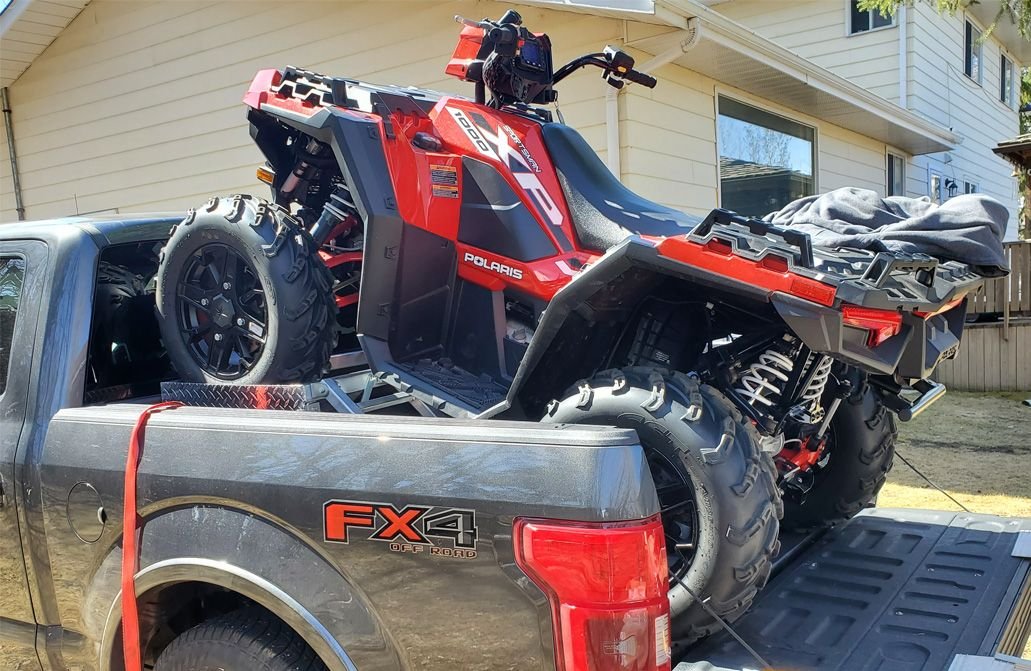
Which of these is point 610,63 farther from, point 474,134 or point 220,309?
point 220,309

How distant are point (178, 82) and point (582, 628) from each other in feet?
34.9

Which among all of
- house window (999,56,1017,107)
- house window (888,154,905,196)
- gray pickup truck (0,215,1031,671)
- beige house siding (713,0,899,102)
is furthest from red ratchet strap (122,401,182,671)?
house window (999,56,1017,107)

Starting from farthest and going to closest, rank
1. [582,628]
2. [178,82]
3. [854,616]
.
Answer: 1. [178,82]
2. [854,616]
3. [582,628]

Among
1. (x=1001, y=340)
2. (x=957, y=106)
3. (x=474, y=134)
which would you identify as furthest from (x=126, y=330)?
(x=957, y=106)

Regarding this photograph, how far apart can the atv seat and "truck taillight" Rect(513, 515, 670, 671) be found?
1.68m

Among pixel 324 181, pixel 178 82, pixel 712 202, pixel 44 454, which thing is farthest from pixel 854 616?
pixel 178 82

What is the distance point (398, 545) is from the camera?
183 centimetres

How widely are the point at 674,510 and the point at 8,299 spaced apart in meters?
2.32

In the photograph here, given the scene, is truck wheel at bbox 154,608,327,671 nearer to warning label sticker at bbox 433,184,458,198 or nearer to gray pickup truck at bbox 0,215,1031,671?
gray pickup truck at bbox 0,215,1031,671

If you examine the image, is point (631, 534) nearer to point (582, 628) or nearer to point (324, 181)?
point (582, 628)

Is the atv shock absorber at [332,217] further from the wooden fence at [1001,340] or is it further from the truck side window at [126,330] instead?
the wooden fence at [1001,340]

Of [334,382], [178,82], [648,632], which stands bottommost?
[648,632]

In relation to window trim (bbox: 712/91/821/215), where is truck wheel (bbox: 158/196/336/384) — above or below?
below

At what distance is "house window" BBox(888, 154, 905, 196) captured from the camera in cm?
1459
